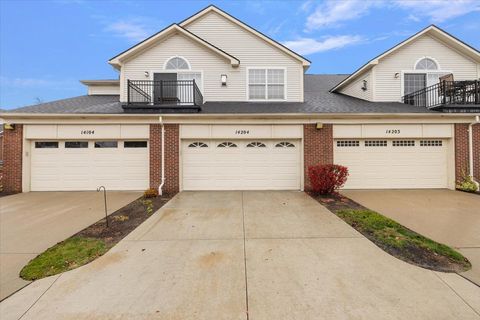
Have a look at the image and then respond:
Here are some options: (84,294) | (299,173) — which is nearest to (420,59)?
(299,173)

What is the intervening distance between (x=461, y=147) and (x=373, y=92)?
4600mm

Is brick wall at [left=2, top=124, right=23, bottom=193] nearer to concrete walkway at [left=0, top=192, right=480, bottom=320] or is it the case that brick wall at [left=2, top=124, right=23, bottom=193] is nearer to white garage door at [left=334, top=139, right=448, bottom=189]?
concrete walkway at [left=0, top=192, right=480, bottom=320]

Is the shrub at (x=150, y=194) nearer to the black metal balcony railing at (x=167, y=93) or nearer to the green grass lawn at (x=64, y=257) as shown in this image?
the green grass lawn at (x=64, y=257)

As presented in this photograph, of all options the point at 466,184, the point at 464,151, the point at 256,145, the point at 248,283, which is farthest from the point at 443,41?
the point at 248,283

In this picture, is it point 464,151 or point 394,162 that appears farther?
point 394,162

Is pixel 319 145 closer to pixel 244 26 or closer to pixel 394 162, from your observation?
pixel 394 162

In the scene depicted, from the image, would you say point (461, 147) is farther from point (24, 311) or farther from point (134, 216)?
point (24, 311)

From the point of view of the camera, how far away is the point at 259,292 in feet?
10.0

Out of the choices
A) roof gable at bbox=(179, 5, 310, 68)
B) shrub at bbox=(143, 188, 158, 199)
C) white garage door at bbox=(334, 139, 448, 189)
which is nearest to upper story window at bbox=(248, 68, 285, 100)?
roof gable at bbox=(179, 5, 310, 68)

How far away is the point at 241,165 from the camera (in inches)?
395

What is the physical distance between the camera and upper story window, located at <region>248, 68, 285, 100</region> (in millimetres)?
12219

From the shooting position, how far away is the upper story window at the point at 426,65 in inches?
482

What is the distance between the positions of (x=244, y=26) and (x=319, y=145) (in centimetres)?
778

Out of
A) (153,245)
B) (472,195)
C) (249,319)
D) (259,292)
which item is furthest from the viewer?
(472,195)
